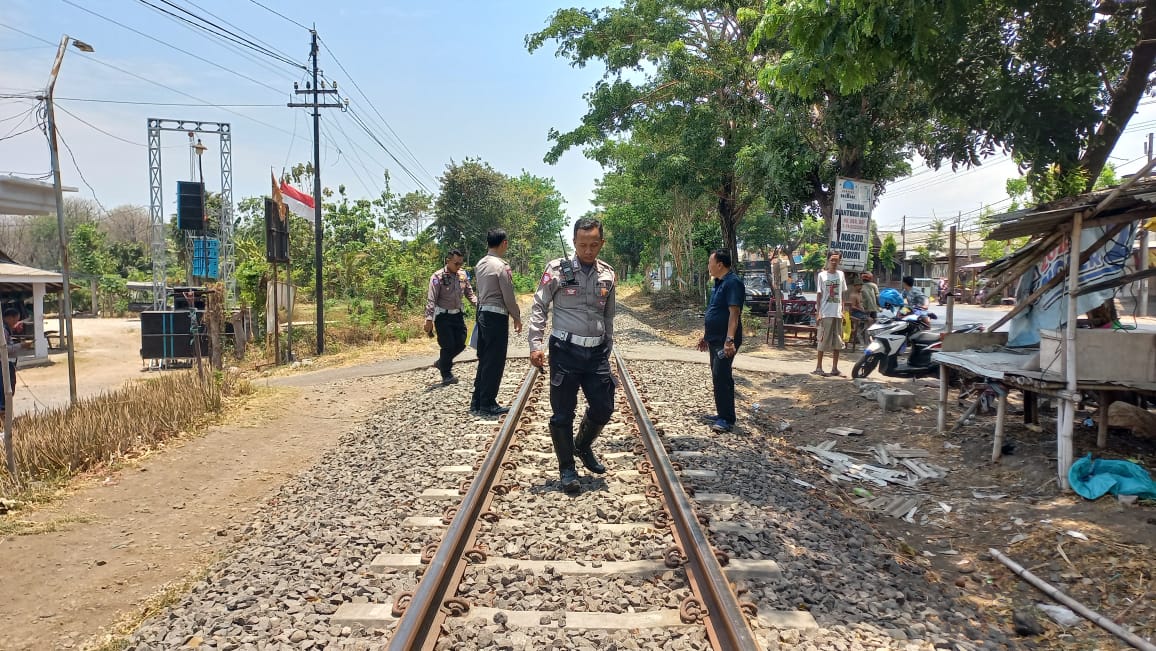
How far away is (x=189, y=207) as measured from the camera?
20.6 metres

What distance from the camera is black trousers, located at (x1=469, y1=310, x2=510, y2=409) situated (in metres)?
7.02

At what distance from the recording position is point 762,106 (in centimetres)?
1504

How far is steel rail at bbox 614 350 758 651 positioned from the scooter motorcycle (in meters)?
5.65

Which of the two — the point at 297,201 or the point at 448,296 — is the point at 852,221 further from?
the point at 297,201

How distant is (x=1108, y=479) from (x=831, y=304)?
5283 millimetres

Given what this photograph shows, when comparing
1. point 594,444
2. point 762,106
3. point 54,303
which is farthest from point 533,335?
point 54,303

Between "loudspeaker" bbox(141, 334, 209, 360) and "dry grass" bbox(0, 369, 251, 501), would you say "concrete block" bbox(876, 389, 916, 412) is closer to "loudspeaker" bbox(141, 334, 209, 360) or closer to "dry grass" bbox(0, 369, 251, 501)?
"dry grass" bbox(0, 369, 251, 501)

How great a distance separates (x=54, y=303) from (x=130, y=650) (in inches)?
1680

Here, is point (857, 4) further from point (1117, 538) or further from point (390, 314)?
point (390, 314)

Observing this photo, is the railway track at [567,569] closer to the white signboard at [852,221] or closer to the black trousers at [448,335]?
the black trousers at [448,335]

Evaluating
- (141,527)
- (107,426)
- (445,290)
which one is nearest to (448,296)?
(445,290)

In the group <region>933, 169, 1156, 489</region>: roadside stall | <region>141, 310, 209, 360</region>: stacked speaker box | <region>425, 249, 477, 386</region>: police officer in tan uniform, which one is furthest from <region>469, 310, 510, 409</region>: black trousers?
<region>141, 310, 209, 360</region>: stacked speaker box

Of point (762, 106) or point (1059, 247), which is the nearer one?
point (1059, 247)

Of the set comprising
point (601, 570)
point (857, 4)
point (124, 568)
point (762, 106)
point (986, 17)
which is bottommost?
point (124, 568)
